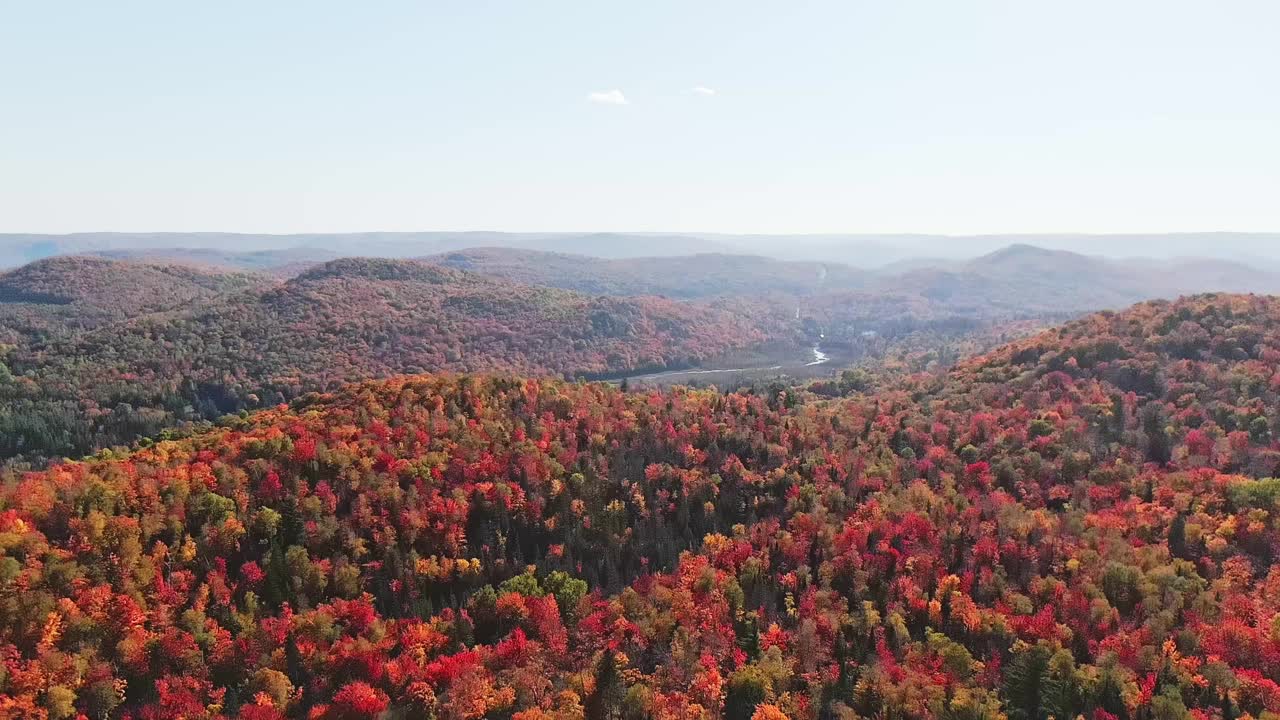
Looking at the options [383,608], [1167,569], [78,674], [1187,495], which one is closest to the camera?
[78,674]

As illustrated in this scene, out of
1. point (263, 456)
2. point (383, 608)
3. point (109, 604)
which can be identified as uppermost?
point (263, 456)

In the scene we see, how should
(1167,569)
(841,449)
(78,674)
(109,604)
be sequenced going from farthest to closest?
1. (841,449)
2. (1167,569)
3. (109,604)
4. (78,674)

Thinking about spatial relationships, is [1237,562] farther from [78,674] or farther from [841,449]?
[78,674]

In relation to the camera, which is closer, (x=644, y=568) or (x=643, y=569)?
(x=644, y=568)

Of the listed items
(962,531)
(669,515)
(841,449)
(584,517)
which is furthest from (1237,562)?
(584,517)

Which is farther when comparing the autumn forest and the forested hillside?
the forested hillside

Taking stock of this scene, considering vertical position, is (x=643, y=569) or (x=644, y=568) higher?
(x=644, y=568)

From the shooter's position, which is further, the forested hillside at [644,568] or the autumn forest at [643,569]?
the forested hillside at [644,568]

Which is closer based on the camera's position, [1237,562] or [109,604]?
[109,604]
